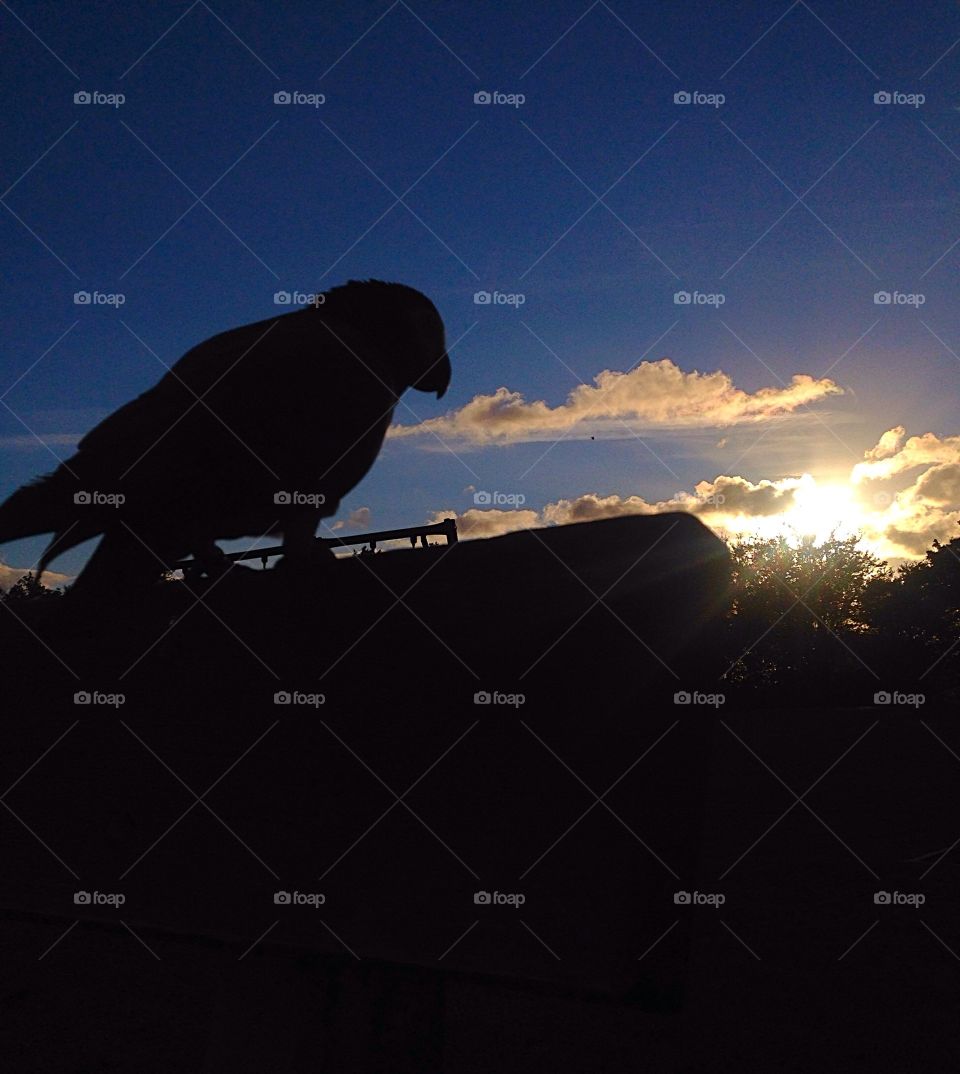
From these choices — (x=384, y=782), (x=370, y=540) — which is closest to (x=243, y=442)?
(x=370, y=540)

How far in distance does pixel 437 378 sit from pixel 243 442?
75.3 inches

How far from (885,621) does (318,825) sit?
26527 millimetres

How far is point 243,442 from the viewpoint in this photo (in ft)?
12.6

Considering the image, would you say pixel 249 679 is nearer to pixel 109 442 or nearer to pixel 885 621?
pixel 109 442

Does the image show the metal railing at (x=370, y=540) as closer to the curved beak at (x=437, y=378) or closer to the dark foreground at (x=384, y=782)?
the dark foreground at (x=384, y=782)

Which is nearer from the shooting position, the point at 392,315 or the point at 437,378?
the point at 392,315

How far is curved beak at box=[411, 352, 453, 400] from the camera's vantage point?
536cm

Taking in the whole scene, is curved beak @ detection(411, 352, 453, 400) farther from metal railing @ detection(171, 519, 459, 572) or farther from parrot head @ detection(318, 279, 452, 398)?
metal railing @ detection(171, 519, 459, 572)

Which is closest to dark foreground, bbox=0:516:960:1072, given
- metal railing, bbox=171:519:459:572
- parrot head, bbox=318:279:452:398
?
metal railing, bbox=171:519:459:572

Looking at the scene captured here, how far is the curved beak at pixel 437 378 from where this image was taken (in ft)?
17.6

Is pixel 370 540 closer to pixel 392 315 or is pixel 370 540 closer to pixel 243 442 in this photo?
pixel 243 442

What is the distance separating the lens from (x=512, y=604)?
168cm

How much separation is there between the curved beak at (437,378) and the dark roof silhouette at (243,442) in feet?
0.52

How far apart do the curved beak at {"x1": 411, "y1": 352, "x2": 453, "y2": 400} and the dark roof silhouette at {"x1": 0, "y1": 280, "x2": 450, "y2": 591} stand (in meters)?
0.16
